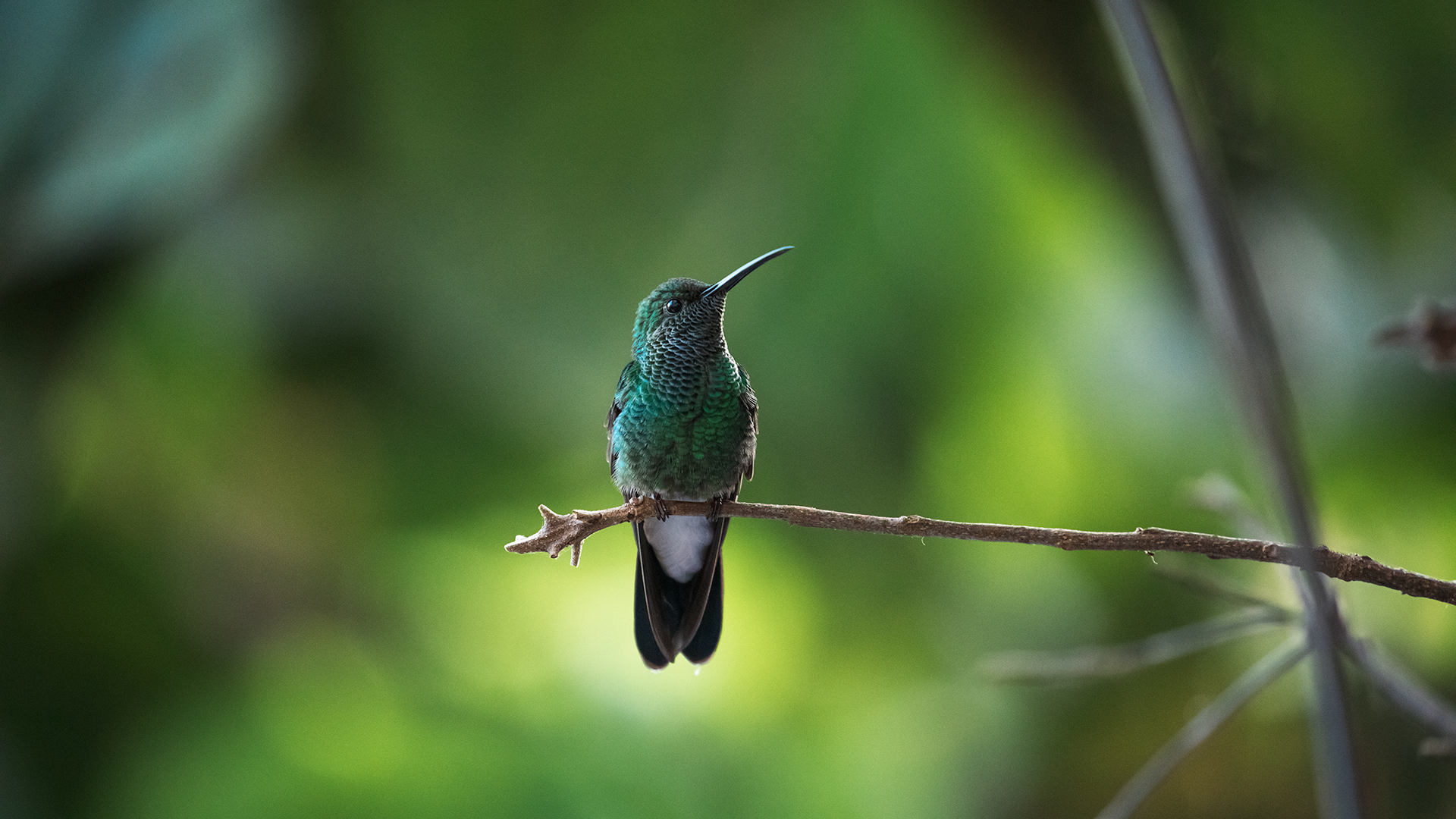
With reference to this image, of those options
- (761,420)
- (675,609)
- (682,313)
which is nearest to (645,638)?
(675,609)

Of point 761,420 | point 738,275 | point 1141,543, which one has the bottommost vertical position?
point 1141,543

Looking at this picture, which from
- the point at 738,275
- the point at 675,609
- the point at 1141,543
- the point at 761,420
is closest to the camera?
the point at 1141,543

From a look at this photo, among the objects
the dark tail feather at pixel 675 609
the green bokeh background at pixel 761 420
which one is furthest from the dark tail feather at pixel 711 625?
the green bokeh background at pixel 761 420

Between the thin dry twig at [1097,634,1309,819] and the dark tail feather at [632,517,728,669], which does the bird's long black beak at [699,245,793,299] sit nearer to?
the dark tail feather at [632,517,728,669]

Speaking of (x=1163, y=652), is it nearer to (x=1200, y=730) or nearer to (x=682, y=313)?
(x=1200, y=730)

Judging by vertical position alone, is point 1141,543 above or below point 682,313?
below

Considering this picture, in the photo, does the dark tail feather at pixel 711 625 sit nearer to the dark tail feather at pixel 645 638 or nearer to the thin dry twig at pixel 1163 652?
the dark tail feather at pixel 645 638

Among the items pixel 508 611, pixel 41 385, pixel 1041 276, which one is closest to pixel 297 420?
pixel 41 385
